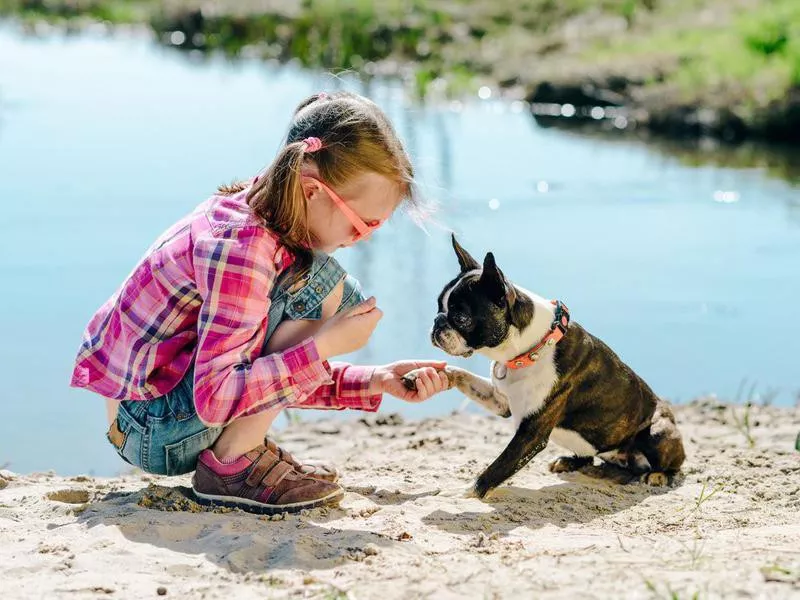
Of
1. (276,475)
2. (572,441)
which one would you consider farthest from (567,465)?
(276,475)

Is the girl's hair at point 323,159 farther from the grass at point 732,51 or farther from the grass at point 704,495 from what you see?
the grass at point 732,51

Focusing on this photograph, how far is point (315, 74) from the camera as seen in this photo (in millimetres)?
16922

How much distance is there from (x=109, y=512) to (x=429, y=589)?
1.41 meters

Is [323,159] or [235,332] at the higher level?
[323,159]

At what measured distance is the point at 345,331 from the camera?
4227 mm

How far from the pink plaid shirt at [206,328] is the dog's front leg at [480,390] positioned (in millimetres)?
875

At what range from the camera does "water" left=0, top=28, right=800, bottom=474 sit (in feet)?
22.9

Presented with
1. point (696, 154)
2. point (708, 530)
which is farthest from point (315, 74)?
point (708, 530)

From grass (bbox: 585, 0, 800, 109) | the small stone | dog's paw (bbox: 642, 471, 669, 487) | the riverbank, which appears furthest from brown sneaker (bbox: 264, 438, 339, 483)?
grass (bbox: 585, 0, 800, 109)

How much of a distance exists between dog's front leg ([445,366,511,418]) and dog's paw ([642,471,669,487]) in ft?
2.04

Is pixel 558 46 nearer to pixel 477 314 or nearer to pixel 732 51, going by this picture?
pixel 732 51

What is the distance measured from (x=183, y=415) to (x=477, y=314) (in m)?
1.17

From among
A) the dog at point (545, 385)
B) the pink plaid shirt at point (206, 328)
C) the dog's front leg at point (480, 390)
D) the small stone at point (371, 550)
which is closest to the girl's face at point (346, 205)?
the pink plaid shirt at point (206, 328)

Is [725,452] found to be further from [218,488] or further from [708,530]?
[218,488]
